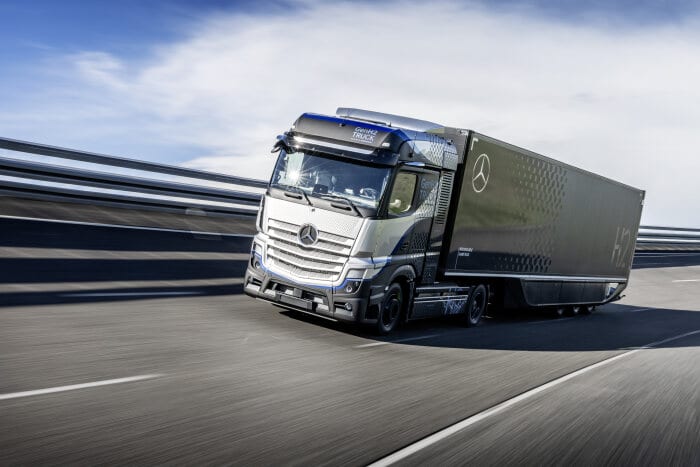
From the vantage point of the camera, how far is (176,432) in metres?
5.52

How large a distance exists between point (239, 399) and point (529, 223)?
1034cm

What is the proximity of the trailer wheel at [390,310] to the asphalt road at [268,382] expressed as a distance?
0.20 metres

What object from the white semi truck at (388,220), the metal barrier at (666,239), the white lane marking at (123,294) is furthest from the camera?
the metal barrier at (666,239)

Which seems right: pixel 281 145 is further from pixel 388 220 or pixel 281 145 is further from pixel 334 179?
pixel 388 220

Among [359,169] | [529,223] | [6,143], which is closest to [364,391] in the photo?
[359,169]

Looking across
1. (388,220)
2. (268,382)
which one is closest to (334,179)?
(388,220)

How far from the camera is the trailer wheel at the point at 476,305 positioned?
14.2 meters

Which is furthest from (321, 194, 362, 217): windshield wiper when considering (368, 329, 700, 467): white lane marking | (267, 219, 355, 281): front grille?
(368, 329, 700, 467): white lane marking

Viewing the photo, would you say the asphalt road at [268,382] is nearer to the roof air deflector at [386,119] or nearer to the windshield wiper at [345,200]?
the windshield wiper at [345,200]

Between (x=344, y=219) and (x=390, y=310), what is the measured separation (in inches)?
66.1

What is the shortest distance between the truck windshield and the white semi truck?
16 mm

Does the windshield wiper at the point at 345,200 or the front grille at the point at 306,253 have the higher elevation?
the windshield wiper at the point at 345,200

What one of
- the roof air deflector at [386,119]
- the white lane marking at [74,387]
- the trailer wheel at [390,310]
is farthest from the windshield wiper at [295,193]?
the white lane marking at [74,387]

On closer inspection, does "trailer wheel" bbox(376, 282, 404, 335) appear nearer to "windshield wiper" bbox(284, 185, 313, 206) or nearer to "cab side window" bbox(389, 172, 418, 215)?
"cab side window" bbox(389, 172, 418, 215)
